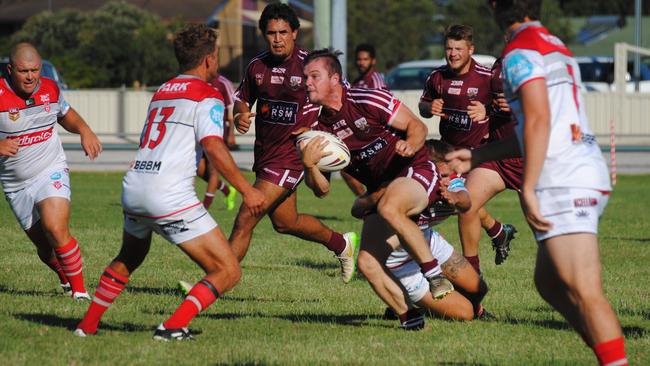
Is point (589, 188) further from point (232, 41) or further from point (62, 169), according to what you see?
point (232, 41)

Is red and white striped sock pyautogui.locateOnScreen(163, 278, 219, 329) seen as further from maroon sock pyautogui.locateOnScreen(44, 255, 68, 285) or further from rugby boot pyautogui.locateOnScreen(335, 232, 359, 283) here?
rugby boot pyautogui.locateOnScreen(335, 232, 359, 283)

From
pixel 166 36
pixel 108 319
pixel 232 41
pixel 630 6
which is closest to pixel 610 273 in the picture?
pixel 108 319

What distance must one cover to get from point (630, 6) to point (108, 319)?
68390 millimetres

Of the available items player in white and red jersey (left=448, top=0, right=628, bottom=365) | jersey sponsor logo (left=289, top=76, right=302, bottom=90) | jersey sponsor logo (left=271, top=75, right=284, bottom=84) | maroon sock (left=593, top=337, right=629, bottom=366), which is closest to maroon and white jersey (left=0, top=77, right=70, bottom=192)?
jersey sponsor logo (left=271, top=75, right=284, bottom=84)

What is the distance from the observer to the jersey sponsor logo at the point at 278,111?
948 cm

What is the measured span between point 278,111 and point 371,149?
194 centimetres

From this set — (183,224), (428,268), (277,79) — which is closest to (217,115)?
(183,224)

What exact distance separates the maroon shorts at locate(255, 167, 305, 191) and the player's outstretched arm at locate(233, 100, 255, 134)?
0.43 metres

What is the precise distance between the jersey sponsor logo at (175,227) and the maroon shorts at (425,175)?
1724 mm

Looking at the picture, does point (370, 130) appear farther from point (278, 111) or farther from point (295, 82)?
point (278, 111)

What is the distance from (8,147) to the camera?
28.0 feet

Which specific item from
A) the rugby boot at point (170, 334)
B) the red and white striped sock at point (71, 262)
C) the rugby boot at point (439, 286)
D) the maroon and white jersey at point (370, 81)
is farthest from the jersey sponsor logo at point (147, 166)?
the maroon and white jersey at point (370, 81)

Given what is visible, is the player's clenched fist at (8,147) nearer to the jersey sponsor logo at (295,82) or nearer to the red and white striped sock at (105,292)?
the red and white striped sock at (105,292)

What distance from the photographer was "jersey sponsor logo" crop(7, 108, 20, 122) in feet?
28.4
